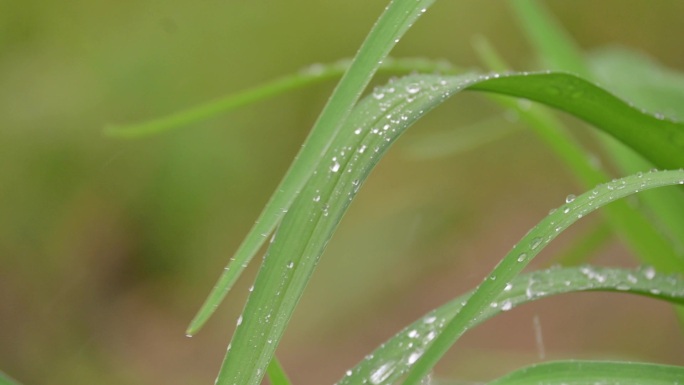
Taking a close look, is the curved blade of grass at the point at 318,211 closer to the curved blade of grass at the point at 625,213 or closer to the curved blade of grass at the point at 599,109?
the curved blade of grass at the point at 599,109

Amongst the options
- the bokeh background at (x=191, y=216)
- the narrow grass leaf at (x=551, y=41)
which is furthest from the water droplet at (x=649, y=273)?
the bokeh background at (x=191, y=216)

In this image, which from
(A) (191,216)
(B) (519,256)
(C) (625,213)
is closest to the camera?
(B) (519,256)

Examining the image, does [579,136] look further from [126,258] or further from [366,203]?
[126,258]

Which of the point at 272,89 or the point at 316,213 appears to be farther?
the point at 272,89

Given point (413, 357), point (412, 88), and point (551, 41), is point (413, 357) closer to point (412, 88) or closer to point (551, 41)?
point (412, 88)

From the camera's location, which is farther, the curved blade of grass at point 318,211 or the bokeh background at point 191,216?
the bokeh background at point 191,216

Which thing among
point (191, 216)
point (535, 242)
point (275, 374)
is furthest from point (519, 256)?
point (191, 216)

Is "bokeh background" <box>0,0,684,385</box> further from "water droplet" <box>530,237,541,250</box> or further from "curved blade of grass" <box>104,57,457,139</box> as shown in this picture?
"water droplet" <box>530,237,541,250</box>
